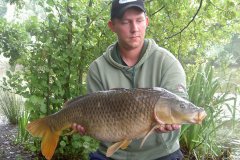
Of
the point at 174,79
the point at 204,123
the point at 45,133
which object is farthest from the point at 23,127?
the point at 174,79

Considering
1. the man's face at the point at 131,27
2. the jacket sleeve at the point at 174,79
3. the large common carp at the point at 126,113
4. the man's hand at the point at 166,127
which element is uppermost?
the man's face at the point at 131,27

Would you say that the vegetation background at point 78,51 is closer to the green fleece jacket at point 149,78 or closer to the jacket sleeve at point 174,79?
the green fleece jacket at point 149,78

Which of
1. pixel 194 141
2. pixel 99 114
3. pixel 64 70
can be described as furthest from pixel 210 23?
pixel 99 114

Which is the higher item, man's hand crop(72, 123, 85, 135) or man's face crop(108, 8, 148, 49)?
man's face crop(108, 8, 148, 49)

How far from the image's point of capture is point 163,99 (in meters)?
1.61

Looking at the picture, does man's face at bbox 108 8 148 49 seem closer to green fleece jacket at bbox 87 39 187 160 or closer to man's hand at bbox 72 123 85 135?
green fleece jacket at bbox 87 39 187 160

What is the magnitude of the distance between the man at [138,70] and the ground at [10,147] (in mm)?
2024

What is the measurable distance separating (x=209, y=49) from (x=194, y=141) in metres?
1.67

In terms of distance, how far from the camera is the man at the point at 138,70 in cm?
188

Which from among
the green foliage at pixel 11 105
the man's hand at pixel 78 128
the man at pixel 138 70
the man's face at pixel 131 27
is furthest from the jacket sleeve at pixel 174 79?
the green foliage at pixel 11 105

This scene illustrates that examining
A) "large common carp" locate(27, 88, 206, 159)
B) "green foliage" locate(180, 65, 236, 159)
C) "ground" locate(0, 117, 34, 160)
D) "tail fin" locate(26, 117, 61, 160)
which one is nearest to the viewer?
"large common carp" locate(27, 88, 206, 159)

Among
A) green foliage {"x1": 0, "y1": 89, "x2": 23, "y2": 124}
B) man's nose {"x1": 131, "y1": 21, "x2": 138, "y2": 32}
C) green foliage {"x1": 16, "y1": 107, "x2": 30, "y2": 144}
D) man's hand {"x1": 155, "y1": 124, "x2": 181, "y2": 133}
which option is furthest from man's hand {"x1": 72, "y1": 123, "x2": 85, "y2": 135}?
green foliage {"x1": 0, "y1": 89, "x2": 23, "y2": 124}

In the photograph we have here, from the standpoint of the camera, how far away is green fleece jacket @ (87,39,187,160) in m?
1.88

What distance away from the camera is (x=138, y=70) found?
6.37 ft
